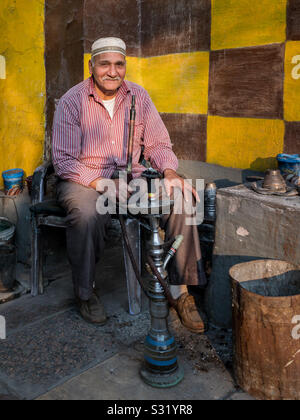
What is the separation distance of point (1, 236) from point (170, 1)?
257 cm

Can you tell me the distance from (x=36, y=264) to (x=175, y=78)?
7.01ft

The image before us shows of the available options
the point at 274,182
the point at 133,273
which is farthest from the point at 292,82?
the point at 133,273

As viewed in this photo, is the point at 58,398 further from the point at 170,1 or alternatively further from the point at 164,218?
the point at 170,1

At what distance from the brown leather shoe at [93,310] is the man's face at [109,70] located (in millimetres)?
1433

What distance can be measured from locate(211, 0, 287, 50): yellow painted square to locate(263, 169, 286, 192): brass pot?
4.00ft

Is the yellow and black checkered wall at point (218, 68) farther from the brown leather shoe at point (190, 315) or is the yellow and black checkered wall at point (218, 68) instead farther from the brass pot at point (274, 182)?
the brown leather shoe at point (190, 315)

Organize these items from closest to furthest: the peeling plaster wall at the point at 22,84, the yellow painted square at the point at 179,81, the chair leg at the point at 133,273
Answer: the chair leg at the point at 133,273, the yellow painted square at the point at 179,81, the peeling plaster wall at the point at 22,84

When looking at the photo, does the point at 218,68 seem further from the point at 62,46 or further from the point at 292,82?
the point at 62,46

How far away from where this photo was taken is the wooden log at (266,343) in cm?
211

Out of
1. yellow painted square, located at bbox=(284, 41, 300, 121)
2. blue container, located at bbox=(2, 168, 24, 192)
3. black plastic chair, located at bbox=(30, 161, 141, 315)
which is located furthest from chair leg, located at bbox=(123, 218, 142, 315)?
blue container, located at bbox=(2, 168, 24, 192)

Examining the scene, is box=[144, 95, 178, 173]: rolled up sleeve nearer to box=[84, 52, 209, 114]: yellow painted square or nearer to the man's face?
the man's face

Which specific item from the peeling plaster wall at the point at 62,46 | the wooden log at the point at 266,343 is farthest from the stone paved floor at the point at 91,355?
the peeling plaster wall at the point at 62,46

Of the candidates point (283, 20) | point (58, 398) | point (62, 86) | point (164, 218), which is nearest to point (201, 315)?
point (164, 218)

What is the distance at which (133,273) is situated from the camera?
3.12m
